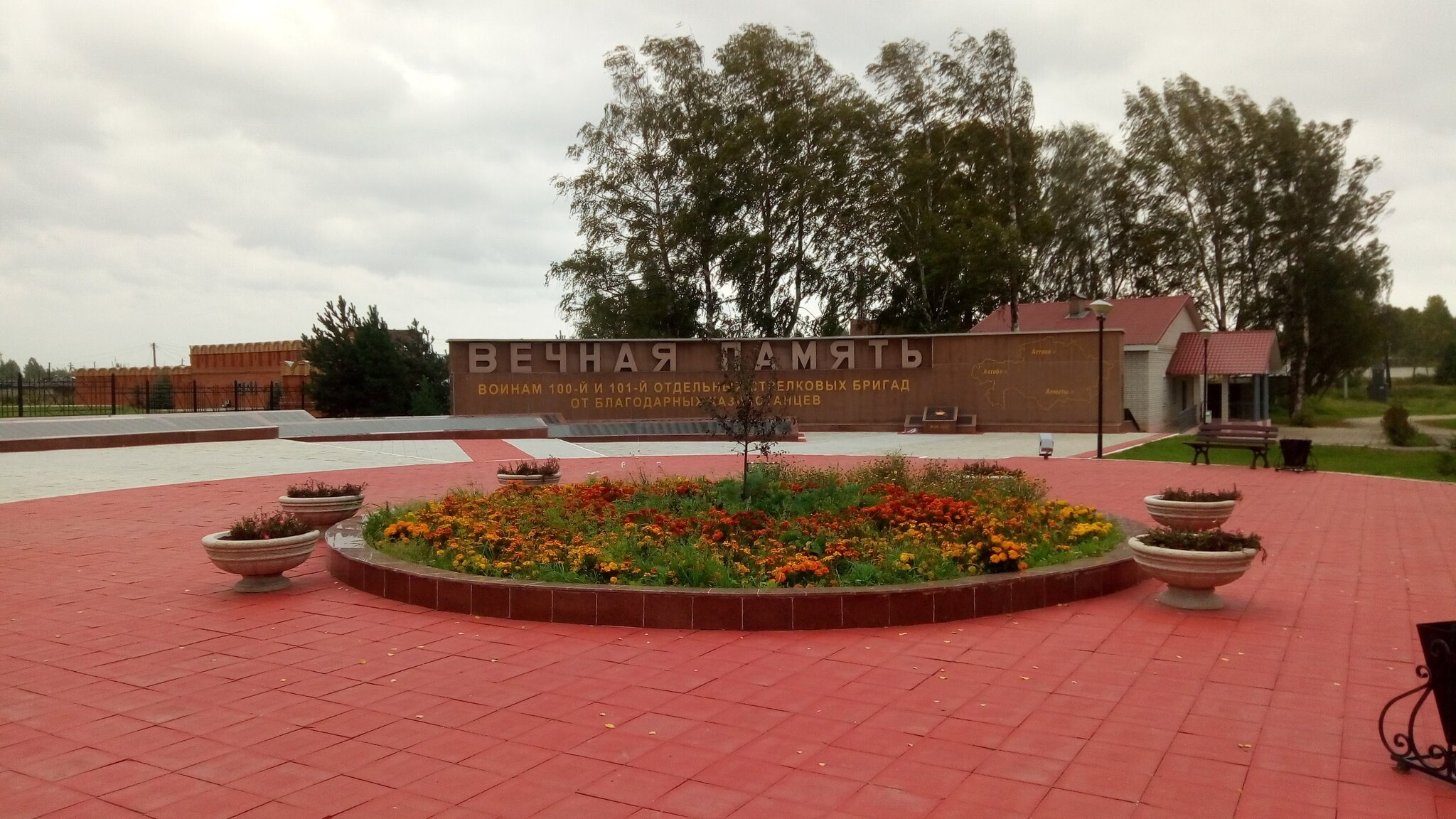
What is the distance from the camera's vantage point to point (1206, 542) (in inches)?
266

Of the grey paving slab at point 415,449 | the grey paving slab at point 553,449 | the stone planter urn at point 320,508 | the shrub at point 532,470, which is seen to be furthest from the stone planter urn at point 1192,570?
the grey paving slab at point 553,449

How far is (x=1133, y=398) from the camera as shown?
3216 cm

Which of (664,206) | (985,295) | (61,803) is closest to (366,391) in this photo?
(664,206)

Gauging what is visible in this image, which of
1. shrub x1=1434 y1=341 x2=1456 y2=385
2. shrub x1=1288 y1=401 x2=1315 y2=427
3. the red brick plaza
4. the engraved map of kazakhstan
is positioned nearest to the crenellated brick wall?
the engraved map of kazakhstan

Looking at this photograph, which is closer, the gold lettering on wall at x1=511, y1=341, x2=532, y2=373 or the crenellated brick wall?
the gold lettering on wall at x1=511, y1=341, x2=532, y2=373

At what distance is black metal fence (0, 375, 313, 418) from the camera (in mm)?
33125

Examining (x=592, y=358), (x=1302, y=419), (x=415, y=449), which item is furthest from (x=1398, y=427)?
(x=415, y=449)

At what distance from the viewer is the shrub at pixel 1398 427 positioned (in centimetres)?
2444

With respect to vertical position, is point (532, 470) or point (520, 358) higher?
point (520, 358)

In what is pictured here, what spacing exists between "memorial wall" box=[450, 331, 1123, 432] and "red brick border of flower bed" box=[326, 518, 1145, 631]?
2268 cm

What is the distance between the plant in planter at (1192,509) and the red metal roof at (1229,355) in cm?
2729

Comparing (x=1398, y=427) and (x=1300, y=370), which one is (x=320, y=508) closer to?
(x=1398, y=427)

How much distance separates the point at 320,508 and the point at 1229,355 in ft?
109

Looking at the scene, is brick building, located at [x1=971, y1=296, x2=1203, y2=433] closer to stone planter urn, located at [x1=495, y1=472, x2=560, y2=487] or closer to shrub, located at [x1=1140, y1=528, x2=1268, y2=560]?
stone planter urn, located at [x1=495, y1=472, x2=560, y2=487]
